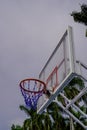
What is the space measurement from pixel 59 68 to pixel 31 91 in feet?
4.02

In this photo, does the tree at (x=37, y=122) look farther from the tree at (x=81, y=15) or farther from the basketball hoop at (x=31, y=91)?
the basketball hoop at (x=31, y=91)

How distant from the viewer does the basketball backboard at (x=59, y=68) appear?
9289 mm

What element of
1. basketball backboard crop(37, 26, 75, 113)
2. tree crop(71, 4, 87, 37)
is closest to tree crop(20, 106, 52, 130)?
tree crop(71, 4, 87, 37)

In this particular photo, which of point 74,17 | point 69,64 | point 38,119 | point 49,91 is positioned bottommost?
point 38,119

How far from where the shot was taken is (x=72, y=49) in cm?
936

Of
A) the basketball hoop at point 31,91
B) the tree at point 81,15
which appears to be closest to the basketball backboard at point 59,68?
the basketball hoop at point 31,91

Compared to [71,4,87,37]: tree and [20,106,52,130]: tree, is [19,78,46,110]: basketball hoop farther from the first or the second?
[20,106,52,130]: tree

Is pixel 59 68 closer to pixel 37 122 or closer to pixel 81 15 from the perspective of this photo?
pixel 81 15

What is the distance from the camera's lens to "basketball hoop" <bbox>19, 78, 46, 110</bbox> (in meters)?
10.3

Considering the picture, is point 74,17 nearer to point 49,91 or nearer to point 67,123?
point 49,91

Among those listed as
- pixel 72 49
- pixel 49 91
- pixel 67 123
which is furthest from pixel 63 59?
pixel 67 123

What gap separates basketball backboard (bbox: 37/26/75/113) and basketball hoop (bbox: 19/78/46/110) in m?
0.27

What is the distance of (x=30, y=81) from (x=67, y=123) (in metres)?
16.1

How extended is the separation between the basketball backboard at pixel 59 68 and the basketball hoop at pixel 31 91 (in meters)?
0.27
